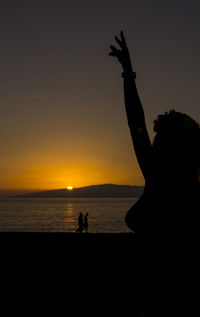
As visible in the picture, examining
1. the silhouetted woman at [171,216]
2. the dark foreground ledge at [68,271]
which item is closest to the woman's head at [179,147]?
the silhouetted woman at [171,216]

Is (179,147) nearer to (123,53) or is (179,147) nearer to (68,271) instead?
(123,53)

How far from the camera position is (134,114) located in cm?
184

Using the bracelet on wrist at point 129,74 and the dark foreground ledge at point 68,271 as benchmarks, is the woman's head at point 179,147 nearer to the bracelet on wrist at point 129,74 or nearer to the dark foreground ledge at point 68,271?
the bracelet on wrist at point 129,74

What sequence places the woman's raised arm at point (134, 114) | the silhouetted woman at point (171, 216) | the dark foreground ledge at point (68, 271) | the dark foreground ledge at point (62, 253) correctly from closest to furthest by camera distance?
the silhouetted woman at point (171, 216) < the woman's raised arm at point (134, 114) < the dark foreground ledge at point (68, 271) < the dark foreground ledge at point (62, 253)

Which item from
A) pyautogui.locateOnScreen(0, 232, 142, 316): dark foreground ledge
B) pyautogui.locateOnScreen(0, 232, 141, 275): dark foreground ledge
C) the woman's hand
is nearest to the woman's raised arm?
the woman's hand

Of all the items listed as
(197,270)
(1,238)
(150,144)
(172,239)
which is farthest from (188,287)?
(1,238)

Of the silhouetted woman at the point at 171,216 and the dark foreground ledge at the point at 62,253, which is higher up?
the silhouetted woman at the point at 171,216

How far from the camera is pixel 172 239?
1.46 m

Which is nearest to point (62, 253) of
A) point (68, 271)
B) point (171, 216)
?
point (68, 271)

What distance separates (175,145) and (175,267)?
0.53 m

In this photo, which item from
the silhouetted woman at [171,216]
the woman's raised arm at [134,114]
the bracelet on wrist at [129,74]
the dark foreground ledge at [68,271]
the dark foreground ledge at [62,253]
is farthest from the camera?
the dark foreground ledge at [62,253]

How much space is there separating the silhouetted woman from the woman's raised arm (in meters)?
0.04

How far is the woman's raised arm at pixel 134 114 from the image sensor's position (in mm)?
1678

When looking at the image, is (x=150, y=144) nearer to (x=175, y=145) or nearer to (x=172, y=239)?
(x=175, y=145)
